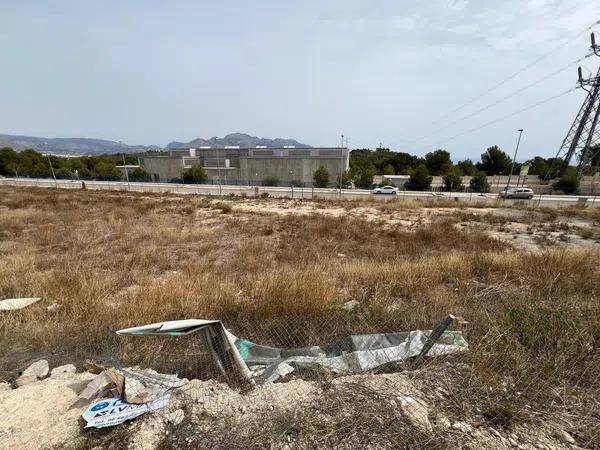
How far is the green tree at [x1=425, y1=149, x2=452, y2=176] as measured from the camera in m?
64.3

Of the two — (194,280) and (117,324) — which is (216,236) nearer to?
(194,280)

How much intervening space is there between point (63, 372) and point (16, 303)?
305cm

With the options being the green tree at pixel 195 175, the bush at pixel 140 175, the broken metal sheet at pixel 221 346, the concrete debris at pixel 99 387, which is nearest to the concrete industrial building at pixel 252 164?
the bush at pixel 140 175

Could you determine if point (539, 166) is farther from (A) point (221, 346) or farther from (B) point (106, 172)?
(B) point (106, 172)

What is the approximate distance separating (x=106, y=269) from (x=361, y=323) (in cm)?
705

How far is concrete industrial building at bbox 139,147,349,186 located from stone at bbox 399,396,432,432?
196 feet

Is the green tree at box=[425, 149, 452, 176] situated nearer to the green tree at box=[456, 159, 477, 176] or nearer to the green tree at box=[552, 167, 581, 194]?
the green tree at box=[456, 159, 477, 176]

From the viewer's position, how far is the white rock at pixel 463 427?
7.80ft

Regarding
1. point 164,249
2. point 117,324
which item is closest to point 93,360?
point 117,324

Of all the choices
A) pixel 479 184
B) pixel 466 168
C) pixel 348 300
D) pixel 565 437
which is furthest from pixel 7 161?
pixel 466 168

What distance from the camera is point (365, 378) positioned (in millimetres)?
2934

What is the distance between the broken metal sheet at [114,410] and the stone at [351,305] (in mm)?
2913

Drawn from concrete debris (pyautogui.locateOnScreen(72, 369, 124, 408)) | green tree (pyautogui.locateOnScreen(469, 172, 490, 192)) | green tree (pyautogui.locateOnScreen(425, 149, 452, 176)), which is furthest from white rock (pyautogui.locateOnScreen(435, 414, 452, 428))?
green tree (pyautogui.locateOnScreen(425, 149, 452, 176))

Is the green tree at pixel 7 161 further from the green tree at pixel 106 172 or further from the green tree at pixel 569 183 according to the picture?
the green tree at pixel 569 183
